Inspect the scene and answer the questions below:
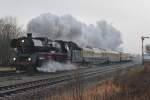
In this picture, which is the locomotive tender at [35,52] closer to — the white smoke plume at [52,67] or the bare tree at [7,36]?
the white smoke plume at [52,67]

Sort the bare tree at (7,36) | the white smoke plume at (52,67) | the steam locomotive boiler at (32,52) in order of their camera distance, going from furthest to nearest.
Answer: the bare tree at (7,36)
the white smoke plume at (52,67)
the steam locomotive boiler at (32,52)

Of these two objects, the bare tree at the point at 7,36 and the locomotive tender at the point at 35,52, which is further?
the bare tree at the point at 7,36

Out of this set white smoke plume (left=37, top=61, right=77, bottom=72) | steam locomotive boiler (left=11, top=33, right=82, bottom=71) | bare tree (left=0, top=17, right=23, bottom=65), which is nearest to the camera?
steam locomotive boiler (left=11, top=33, right=82, bottom=71)

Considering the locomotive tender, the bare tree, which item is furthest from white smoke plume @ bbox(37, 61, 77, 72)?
the bare tree

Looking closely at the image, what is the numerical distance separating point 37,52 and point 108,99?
19.1 meters

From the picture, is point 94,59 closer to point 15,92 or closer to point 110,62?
point 110,62

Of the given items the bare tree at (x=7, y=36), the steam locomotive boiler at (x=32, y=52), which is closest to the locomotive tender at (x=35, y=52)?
the steam locomotive boiler at (x=32, y=52)

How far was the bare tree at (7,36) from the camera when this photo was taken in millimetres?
61656

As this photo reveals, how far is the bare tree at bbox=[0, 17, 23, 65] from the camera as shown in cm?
6166

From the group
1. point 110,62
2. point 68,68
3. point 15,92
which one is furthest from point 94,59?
point 15,92

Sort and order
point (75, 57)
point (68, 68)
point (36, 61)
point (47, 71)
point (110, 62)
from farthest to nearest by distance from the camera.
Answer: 1. point (110, 62)
2. point (75, 57)
3. point (68, 68)
4. point (47, 71)
5. point (36, 61)

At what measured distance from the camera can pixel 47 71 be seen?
3259 cm

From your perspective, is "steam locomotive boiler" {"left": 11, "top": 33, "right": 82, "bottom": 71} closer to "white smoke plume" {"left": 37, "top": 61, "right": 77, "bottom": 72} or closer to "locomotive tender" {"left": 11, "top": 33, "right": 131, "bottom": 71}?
"locomotive tender" {"left": 11, "top": 33, "right": 131, "bottom": 71}

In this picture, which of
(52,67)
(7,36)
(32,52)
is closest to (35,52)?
(32,52)
